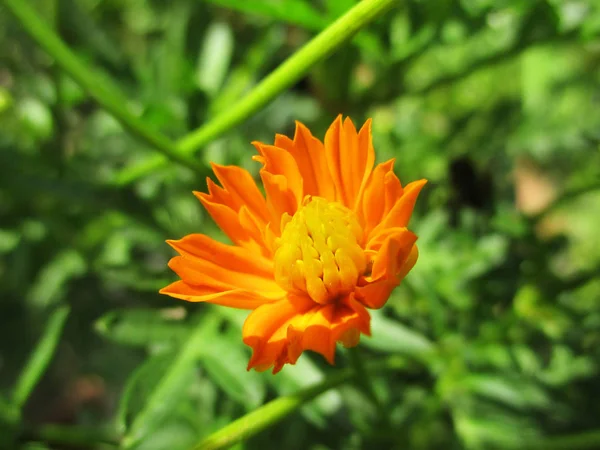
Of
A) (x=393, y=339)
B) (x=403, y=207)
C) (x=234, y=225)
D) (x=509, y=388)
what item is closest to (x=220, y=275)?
(x=234, y=225)

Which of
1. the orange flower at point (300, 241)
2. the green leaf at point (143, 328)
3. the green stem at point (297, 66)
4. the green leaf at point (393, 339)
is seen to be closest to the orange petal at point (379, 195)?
the orange flower at point (300, 241)

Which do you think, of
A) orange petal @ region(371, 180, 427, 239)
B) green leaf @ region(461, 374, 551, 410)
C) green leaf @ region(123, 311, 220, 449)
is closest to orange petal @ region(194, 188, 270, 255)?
orange petal @ region(371, 180, 427, 239)

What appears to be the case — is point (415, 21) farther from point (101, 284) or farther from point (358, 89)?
point (101, 284)

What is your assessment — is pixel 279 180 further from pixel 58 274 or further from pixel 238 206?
pixel 58 274

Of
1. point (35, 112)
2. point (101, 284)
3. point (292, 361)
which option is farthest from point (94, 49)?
point (292, 361)

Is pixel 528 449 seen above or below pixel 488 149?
below

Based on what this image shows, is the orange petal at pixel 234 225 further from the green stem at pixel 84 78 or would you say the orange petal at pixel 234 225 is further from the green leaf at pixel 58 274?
the green leaf at pixel 58 274

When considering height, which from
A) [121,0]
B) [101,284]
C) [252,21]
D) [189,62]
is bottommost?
[101,284]
